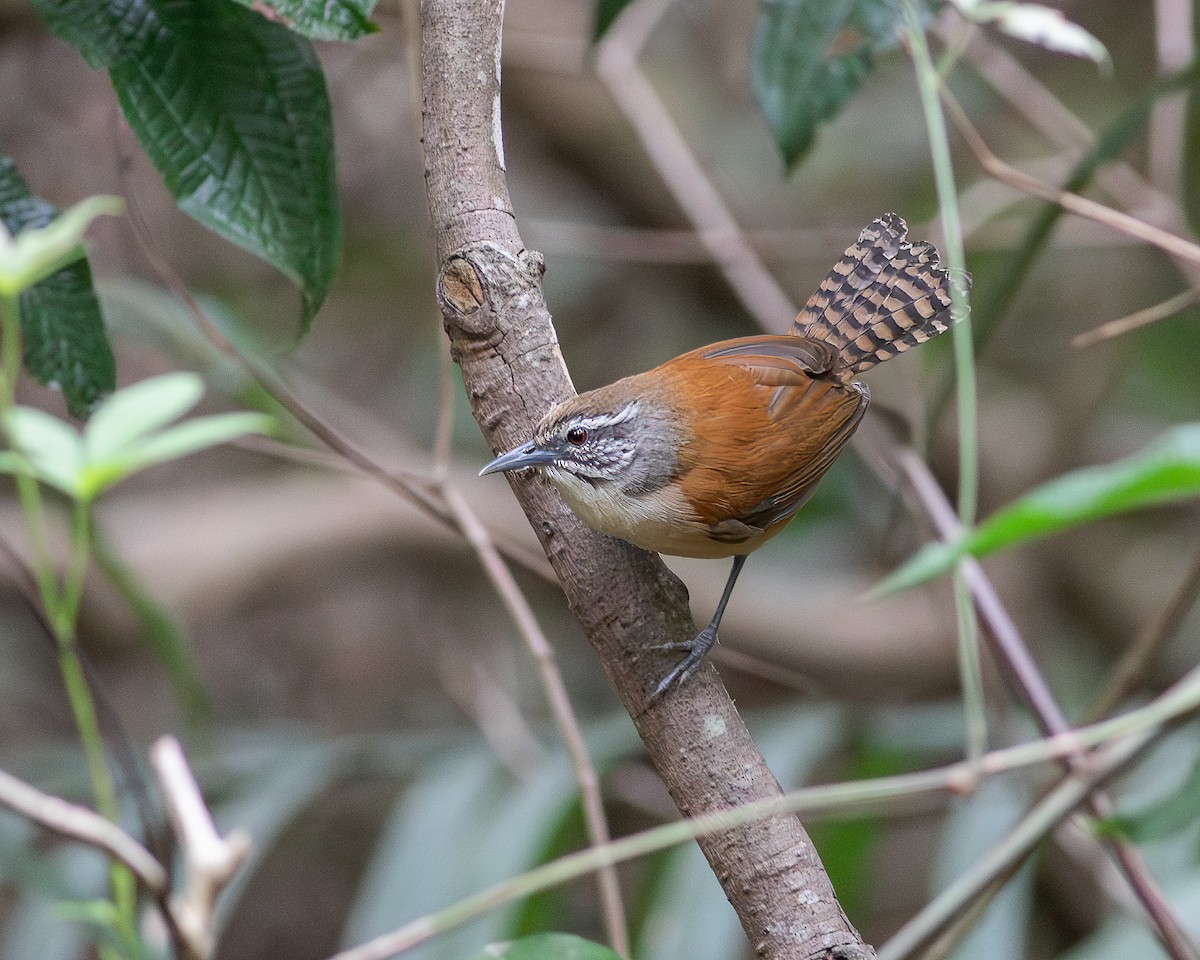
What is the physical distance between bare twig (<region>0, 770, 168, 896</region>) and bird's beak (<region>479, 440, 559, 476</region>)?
88 cm

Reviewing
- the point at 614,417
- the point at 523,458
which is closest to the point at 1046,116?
the point at 614,417

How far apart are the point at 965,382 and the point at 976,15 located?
765mm

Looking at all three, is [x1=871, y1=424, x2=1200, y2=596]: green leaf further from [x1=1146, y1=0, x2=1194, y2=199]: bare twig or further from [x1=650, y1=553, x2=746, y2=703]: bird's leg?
[x1=1146, y1=0, x2=1194, y2=199]: bare twig

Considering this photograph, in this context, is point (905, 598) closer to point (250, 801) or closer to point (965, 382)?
point (250, 801)

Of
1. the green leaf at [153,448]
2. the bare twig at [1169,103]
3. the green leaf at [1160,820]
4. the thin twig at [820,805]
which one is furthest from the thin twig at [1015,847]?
the bare twig at [1169,103]

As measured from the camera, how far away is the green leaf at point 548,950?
3.84 feet

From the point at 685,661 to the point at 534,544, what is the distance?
2.51 metres

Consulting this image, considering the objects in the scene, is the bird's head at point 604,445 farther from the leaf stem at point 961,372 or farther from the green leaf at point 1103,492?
the green leaf at point 1103,492

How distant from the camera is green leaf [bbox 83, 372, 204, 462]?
2.54 ft

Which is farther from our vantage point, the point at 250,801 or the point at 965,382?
the point at 250,801

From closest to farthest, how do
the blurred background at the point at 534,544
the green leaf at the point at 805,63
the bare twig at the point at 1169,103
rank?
the green leaf at the point at 805,63 < the blurred background at the point at 534,544 < the bare twig at the point at 1169,103

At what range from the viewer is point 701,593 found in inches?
166

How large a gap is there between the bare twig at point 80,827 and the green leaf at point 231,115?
103 centimetres

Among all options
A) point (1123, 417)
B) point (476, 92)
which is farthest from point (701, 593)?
point (476, 92)
